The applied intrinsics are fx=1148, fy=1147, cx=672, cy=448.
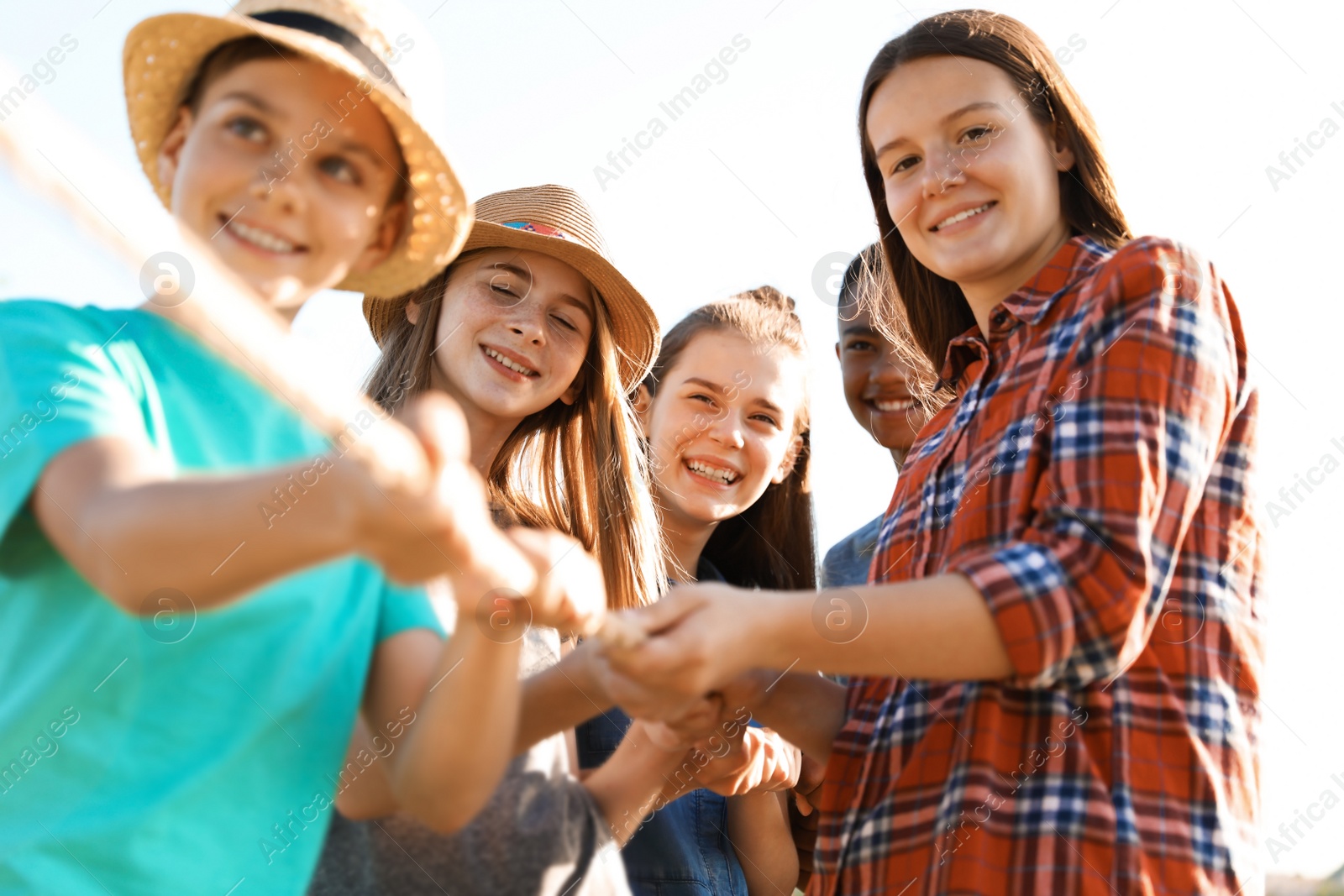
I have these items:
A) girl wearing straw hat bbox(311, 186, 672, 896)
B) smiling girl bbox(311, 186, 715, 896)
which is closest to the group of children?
smiling girl bbox(311, 186, 715, 896)

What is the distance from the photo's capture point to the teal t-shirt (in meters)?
1.38

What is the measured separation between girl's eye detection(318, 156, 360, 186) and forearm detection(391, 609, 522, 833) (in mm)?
725

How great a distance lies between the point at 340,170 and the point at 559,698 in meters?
0.94

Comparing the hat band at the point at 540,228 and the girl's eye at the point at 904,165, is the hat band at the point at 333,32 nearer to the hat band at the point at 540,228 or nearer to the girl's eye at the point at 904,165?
the girl's eye at the point at 904,165

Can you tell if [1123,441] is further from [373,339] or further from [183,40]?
[373,339]

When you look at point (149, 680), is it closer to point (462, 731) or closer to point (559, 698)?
point (462, 731)

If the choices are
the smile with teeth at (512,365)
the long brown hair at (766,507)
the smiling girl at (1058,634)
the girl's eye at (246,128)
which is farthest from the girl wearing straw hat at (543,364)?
the girl's eye at (246,128)

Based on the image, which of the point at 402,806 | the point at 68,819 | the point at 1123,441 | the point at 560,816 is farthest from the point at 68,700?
the point at 1123,441

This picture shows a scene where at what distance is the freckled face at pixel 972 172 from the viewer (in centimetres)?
232

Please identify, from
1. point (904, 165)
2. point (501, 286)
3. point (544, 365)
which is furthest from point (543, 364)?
point (904, 165)

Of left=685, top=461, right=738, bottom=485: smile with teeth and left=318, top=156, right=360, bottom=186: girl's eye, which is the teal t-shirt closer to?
left=318, top=156, right=360, bottom=186: girl's eye

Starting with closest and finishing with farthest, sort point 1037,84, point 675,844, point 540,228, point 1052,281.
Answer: point 1052,281
point 1037,84
point 675,844
point 540,228

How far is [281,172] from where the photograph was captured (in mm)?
1695

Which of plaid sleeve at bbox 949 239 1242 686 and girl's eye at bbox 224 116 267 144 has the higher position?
girl's eye at bbox 224 116 267 144
